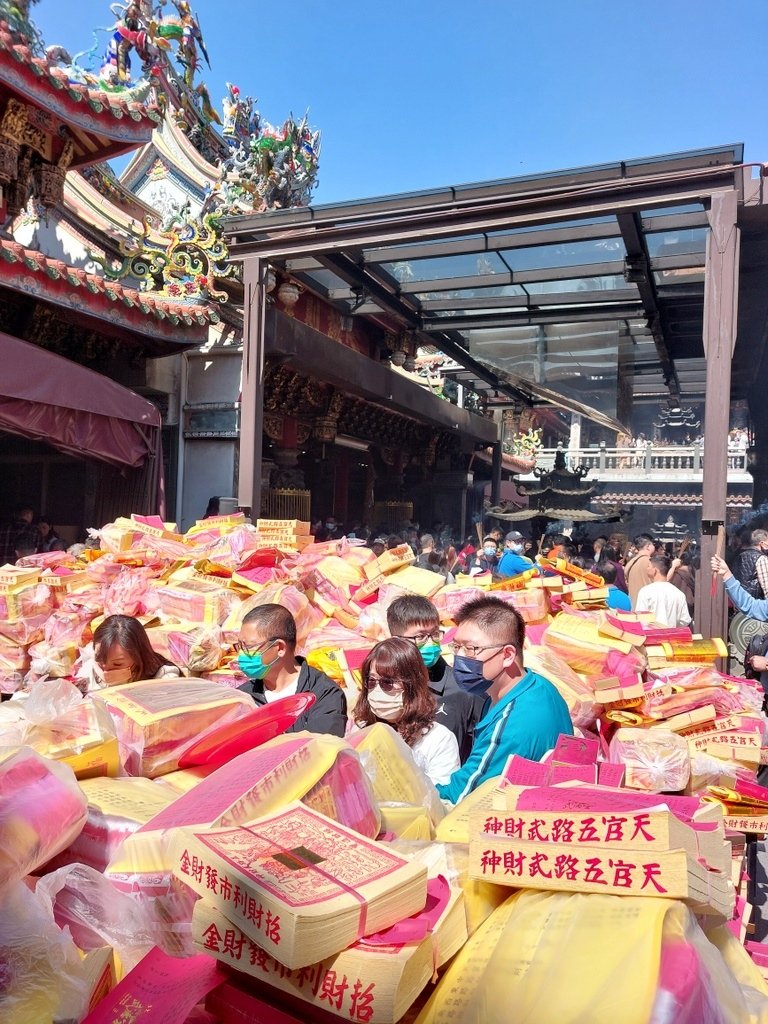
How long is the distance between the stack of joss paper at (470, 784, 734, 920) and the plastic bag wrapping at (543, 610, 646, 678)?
195 cm

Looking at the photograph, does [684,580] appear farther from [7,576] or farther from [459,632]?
[7,576]

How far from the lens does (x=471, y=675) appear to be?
2330mm

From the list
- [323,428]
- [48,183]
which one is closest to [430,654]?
[48,183]

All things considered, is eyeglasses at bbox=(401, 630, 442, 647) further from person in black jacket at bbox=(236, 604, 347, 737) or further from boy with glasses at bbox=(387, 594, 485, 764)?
person in black jacket at bbox=(236, 604, 347, 737)

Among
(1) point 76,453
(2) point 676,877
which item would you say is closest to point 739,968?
(2) point 676,877

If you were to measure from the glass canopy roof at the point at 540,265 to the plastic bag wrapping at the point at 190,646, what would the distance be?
13.2ft

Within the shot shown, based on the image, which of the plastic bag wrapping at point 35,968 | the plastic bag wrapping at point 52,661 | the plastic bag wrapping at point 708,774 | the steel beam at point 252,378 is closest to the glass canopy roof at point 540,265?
the steel beam at point 252,378

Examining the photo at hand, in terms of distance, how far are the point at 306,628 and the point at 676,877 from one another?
10.6 ft

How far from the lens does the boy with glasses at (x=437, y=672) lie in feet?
8.17

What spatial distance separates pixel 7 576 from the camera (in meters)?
4.31

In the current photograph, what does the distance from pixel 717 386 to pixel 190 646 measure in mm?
4067

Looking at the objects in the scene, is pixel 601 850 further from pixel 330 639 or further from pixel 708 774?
pixel 330 639

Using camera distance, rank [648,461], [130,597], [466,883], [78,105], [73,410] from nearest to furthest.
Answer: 1. [466,883]
2. [130,597]
3. [78,105]
4. [73,410]
5. [648,461]

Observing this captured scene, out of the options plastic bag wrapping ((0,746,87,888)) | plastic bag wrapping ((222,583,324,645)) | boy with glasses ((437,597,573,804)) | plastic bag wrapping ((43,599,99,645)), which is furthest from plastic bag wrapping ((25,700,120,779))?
plastic bag wrapping ((43,599,99,645))
